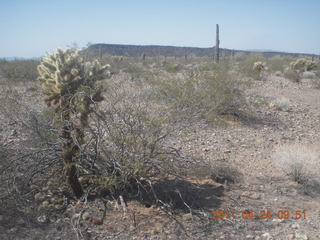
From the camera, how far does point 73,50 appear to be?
13.3 feet

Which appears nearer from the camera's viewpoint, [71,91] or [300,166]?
[71,91]

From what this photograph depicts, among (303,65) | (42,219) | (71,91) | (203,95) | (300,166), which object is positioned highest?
(303,65)

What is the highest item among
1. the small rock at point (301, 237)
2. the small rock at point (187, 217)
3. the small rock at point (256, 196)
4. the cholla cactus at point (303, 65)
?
the cholla cactus at point (303, 65)

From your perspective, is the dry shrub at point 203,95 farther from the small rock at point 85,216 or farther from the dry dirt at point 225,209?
the small rock at point 85,216

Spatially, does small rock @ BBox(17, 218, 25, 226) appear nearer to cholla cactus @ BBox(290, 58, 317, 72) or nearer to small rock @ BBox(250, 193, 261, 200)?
small rock @ BBox(250, 193, 261, 200)

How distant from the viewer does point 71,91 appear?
373 centimetres

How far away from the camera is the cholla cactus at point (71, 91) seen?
3.42 meters

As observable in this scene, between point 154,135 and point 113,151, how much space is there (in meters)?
0.63

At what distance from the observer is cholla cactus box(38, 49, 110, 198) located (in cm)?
342

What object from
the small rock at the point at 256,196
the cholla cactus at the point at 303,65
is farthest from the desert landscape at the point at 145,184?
the cholla cactus at the point at 303,65

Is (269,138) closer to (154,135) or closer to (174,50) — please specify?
(154,135)
